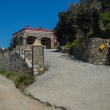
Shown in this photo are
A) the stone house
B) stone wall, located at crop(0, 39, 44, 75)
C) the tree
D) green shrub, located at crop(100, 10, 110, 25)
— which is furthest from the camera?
the stone house

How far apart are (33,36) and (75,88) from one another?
3174cm

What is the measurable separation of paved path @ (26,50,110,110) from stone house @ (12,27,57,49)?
87.6ft

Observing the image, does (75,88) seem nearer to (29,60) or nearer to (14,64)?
(29,60)

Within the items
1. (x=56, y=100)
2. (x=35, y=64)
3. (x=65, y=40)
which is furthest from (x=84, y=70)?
(x=65, y=40)

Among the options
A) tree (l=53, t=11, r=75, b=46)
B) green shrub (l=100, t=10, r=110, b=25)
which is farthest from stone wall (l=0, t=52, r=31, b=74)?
tree (l=53, t=11, r=75, b=46)

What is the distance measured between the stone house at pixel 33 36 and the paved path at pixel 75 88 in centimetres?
2670

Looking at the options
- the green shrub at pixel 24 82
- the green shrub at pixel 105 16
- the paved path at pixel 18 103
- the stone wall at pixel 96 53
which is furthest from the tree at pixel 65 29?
the paved path at pixel 18 103

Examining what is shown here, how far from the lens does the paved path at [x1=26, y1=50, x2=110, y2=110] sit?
342 inches

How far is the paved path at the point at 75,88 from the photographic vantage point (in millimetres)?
8688

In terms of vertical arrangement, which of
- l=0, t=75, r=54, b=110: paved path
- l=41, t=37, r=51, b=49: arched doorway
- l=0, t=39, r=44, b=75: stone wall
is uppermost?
l=41, t=37, r=51, b=49: arched doorway

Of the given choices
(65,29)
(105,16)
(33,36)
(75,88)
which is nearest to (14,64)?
(105,16)

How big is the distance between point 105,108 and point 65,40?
75.4 feet

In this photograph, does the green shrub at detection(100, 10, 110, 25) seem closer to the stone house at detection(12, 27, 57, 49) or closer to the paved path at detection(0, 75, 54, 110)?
the paved path at detection(0, 75, 54, 110)

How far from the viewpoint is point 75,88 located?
1063cm
